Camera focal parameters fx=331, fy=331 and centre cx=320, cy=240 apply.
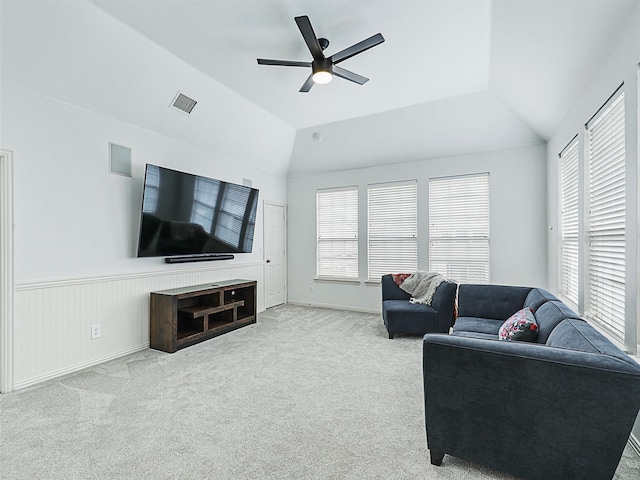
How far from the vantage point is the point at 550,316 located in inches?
95.1

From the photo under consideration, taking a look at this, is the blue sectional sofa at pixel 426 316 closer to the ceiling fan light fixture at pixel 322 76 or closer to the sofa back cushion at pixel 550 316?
the sofa back cushion at pixel 550 316

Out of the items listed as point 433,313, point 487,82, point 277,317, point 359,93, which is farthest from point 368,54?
point 277,317

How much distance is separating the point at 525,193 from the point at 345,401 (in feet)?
13.3

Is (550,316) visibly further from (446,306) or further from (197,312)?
(197,312)

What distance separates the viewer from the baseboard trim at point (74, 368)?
2957 millimetres

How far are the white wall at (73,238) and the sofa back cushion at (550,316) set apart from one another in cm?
408

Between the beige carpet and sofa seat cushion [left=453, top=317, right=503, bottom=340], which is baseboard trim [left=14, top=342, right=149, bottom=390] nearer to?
the beige carpet

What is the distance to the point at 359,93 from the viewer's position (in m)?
Result: 4.28

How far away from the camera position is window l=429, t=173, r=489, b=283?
5.15 m

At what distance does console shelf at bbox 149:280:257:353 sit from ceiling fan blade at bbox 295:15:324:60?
3.01 metres

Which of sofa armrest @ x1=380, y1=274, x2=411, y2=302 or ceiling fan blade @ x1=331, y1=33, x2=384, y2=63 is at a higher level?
ceiling fan blade @ x1=331, y1=33, x2=384, y2=63

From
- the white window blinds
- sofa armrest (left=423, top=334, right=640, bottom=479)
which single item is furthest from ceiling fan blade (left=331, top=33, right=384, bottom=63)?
sofa armrest (left=423, top=334, right=640, bottom=479)

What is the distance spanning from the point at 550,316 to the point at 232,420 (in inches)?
96.1

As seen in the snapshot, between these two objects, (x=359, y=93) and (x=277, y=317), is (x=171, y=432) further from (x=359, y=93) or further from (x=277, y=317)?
(x=359, y=93)
